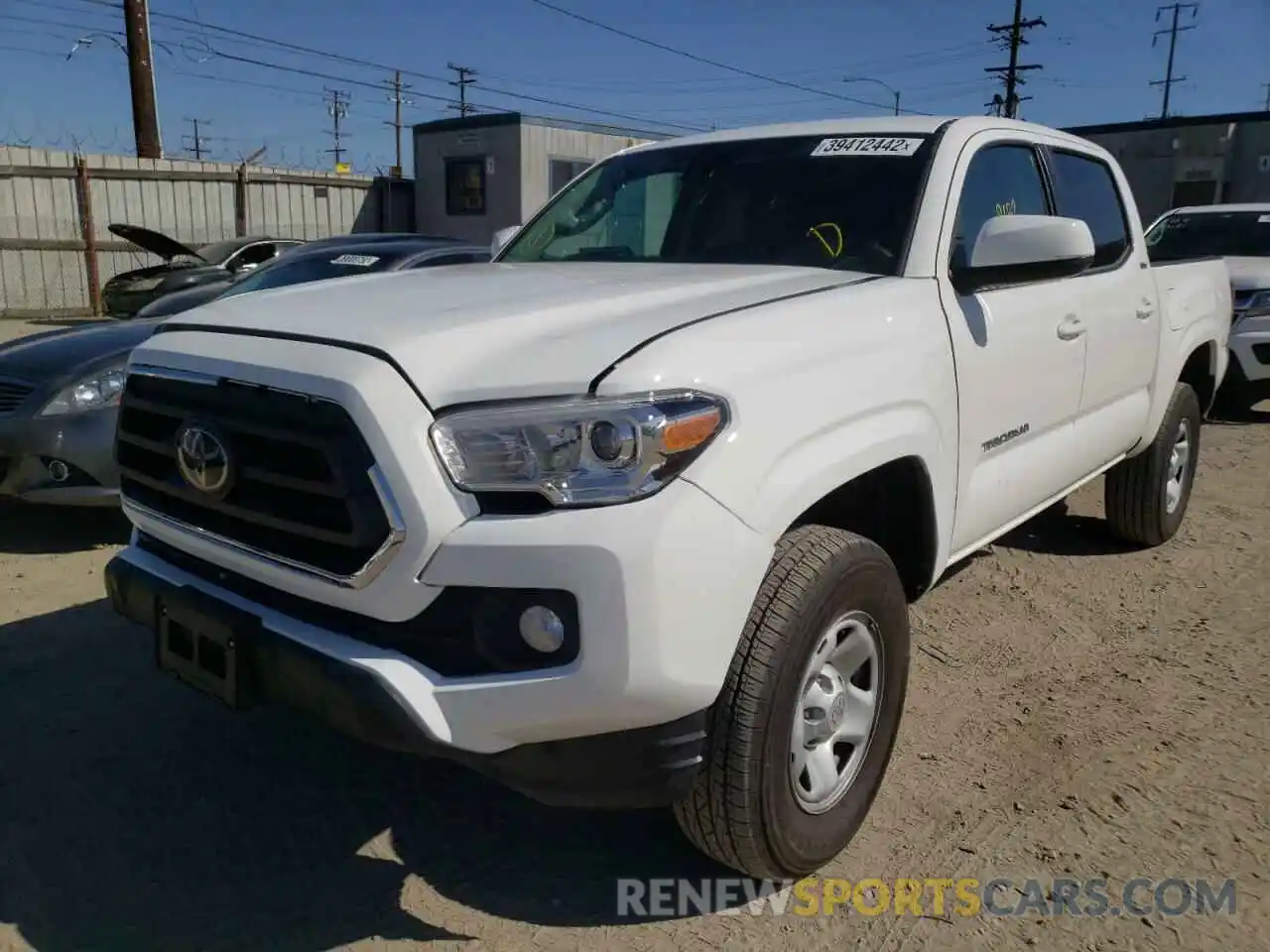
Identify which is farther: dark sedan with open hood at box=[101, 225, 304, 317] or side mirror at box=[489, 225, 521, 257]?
dark sedan with open hood at box=[101, 225, 304, 317]

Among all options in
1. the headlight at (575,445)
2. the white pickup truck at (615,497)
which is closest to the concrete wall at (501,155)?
the white pickup truck at (615,497)

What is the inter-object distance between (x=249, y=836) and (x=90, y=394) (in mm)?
2761

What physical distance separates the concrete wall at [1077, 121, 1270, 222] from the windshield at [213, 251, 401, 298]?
2148cm

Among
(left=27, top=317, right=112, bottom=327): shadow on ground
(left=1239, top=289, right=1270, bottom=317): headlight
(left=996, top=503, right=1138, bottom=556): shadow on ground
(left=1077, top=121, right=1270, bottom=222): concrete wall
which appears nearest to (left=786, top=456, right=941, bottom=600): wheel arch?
(left=996, top=503, right=1138, bottom=556): shadow on ground

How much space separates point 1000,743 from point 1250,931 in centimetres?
91

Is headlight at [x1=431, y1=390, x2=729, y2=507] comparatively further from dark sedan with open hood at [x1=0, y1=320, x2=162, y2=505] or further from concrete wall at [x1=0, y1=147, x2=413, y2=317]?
concrete wall at [x1=0, y1=147, x2=413, y2=317]

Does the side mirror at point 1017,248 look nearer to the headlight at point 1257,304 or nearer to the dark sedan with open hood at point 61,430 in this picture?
the dark sedan with open hood at point 61,430

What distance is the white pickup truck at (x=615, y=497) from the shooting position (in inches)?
75.9

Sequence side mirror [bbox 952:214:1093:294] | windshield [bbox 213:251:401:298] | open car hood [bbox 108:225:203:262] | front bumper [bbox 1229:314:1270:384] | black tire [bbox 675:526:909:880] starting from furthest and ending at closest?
1. open car hood [bbox 108:225:203:262]
2. front bumper [bbox 1229:314:1270:384]
3. windshield [bbox 213:251:401:298]
4. side mirror [bbox 952:214:1093:294]
5. black tire [bbox 675:526:909:880]

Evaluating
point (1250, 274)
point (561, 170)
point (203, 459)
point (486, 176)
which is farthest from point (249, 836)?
point (561, 170)

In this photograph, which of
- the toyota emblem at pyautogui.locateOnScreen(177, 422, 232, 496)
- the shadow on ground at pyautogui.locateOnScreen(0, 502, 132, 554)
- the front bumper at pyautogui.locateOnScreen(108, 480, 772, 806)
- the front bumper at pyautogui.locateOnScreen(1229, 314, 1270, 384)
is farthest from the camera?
the front bumper at pyautogui.locateOnScreen(1229, 314, 1270, 384)

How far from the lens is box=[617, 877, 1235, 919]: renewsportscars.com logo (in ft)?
7.95

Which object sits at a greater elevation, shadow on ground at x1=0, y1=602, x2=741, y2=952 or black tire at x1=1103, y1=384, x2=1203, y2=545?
black tire at x1=1103, y1=384, x2=1203, y2=545

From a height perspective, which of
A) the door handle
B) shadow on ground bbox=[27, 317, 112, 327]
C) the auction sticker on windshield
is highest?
the auction sticker on windshield
